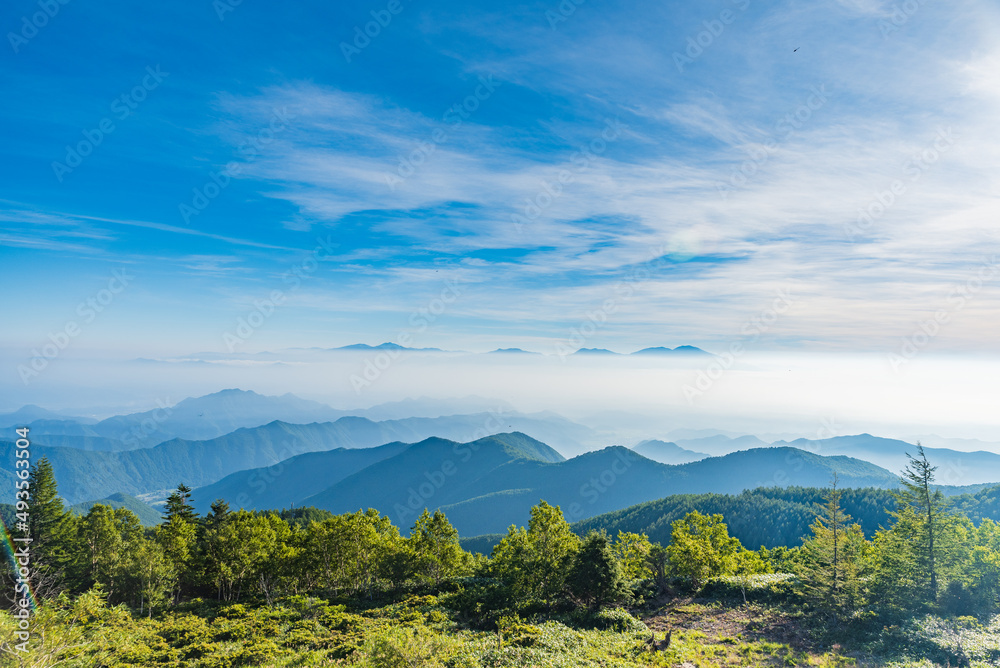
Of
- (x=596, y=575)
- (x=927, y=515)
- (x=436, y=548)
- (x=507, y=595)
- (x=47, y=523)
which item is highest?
(x=927, y=515)

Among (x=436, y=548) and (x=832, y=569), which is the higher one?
(x=832, y=569)

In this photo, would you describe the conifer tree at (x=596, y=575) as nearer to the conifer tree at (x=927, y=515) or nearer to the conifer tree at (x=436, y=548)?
the conifer tree at (x=436, y=548)

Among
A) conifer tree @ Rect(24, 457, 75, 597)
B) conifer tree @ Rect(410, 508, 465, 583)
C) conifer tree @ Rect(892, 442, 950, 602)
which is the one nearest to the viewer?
conifer tree @ Rect(892, 442, 950, 602)

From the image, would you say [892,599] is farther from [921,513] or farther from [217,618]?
[217,618]

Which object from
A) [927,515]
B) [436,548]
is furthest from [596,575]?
[927,515]

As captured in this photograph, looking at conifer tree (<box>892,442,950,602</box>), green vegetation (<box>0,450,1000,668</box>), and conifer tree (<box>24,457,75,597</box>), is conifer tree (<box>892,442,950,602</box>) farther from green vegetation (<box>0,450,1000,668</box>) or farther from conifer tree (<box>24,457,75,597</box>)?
conifer tree (<box>24,457,75,597</box>)

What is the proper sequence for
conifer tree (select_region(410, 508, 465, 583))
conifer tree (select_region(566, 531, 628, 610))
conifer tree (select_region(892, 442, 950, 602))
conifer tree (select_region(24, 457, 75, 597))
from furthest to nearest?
conifer tree (select_region(410, 508, 465, 583))
conifer tree (select_region(24, 457, 75, 597))
conifer tree (select_region(566, 531, 628, 610))
conifer tree (select_region(892, 442, 950, 602))

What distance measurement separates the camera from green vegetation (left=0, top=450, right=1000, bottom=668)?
28.7m

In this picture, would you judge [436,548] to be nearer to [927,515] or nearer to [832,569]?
[832,569]

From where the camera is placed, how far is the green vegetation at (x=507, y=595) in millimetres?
28656

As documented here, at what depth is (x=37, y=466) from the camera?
2219 inches

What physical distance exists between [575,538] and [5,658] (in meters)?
39.3

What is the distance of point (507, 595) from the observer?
139 feet

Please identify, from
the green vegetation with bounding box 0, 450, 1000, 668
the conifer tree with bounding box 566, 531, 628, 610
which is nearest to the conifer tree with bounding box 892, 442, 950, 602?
the green vegetation with bounding box 0, 450, 1000, 668
